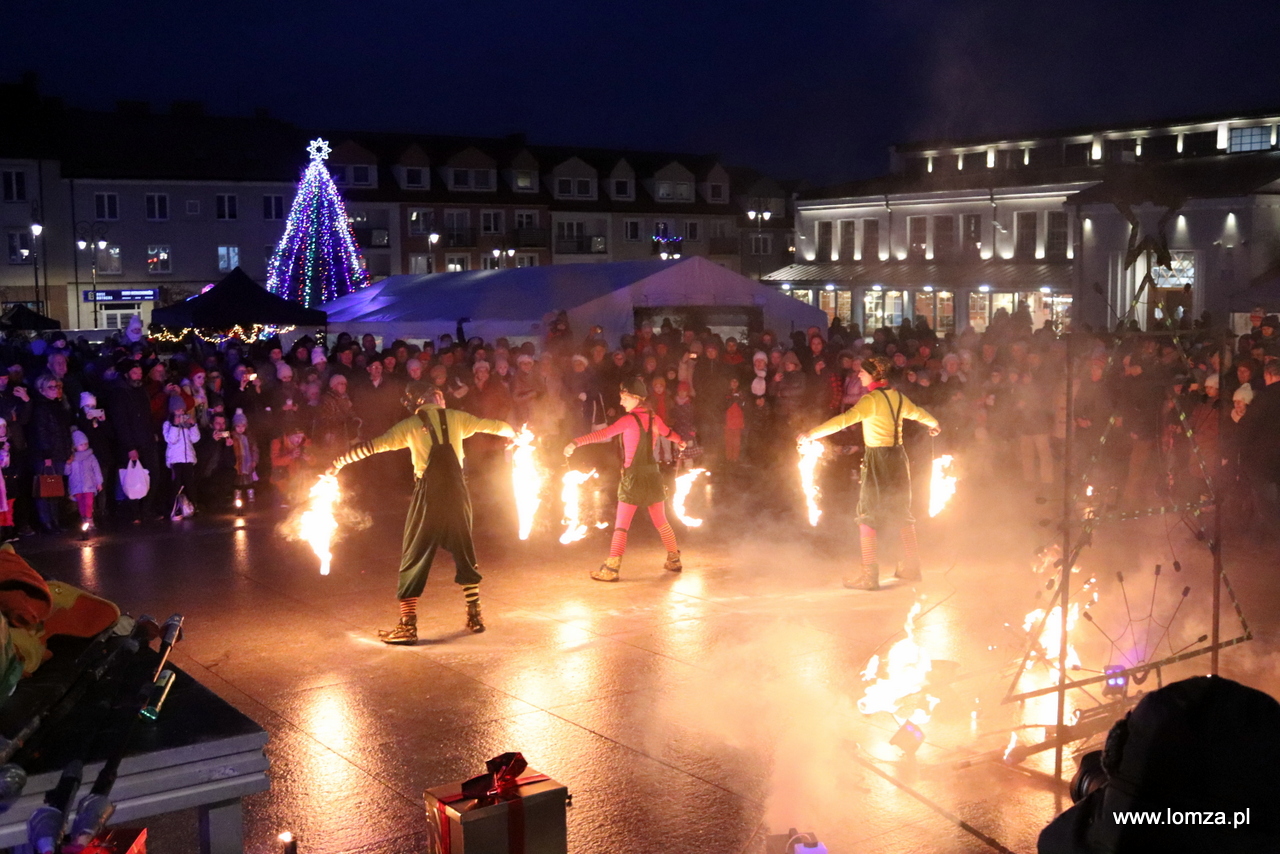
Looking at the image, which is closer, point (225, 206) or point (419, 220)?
point (225, 206)

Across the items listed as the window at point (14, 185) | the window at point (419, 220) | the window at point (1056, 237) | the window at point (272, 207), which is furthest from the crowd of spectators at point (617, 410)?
the window at point (419, 220)

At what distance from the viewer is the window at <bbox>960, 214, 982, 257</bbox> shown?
47.5m

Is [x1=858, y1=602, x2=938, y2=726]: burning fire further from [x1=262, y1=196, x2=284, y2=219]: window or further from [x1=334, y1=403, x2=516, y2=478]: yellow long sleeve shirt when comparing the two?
[x1=262, y1=196, x2=284, y2=219]: window

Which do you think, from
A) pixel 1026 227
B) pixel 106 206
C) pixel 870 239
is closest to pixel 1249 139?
pixel 1026 227

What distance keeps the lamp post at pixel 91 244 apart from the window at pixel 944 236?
3520 cm

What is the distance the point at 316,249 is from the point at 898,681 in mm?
23558

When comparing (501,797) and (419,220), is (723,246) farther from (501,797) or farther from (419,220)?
(501,797)

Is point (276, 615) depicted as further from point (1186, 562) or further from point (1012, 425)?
point (1012, 425)

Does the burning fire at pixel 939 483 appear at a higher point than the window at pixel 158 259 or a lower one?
lower

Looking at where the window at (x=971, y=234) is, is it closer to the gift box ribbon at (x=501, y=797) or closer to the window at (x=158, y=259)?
the window at (x=158, y=259)

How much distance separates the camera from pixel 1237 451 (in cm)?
1269

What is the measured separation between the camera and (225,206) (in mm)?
58281

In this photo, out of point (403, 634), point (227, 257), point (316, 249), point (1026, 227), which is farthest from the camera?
point (227, 257)

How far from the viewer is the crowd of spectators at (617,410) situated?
43.2 feet
